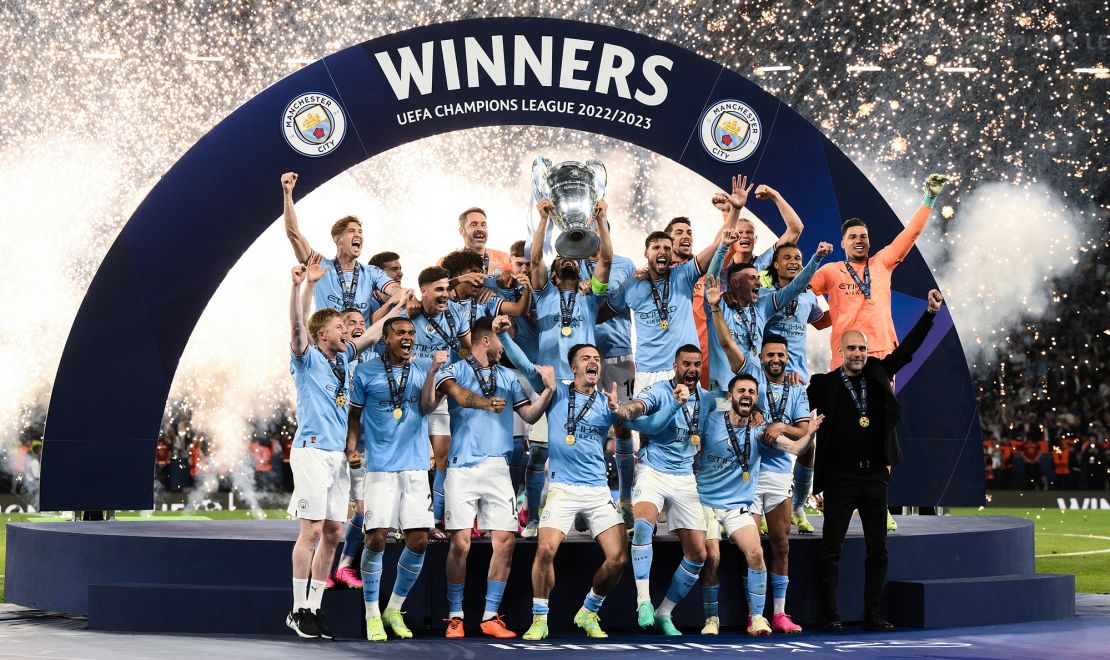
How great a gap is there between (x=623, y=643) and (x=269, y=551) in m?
2.13

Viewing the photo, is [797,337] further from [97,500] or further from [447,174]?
[447,174]

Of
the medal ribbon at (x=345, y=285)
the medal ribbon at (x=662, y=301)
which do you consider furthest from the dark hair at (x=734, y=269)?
the medal ribbon at (x=345, y=285)

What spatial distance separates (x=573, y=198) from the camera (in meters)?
8.80

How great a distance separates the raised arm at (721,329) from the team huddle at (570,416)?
0.5 inches

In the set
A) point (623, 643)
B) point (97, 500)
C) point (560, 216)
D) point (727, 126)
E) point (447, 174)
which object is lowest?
point (623, 643)

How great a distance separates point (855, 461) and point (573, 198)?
2326 mm

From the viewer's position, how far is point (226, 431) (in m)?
24.7

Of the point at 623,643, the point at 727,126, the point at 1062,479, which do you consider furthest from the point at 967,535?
the point at 1062,479

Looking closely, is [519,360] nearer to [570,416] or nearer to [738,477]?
[570,416]

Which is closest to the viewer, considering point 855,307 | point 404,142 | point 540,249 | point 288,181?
point 540,249

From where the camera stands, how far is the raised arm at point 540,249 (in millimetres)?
8391

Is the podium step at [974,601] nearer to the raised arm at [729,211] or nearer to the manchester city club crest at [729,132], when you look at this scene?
the raised arm at [729,211]

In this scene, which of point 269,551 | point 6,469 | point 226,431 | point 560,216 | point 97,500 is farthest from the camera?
point 226,431

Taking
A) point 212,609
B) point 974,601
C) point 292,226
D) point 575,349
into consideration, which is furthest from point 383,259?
point 974,601
